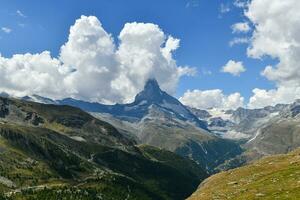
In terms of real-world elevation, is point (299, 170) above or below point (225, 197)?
above

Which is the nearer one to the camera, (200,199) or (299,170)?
(299,170)

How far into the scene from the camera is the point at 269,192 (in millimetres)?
57812

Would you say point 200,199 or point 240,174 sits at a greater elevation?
point 240,174

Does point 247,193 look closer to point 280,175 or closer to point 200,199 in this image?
point 280,175

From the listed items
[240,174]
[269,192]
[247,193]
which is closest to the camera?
[269,192]

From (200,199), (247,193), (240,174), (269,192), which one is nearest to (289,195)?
(269,192)

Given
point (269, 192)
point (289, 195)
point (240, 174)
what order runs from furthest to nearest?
point (240, 174) → point (269, 192) → point (289, 195)

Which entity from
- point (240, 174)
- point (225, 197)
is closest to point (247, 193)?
point (225, 197)

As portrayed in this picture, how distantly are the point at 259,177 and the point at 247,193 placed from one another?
14074 millimetres

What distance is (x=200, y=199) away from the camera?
7325 cm

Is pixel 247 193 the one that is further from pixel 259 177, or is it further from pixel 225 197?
pixel 259 177

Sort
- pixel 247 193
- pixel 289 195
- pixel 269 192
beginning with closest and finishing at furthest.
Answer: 1. pixel 289 195
2. pixel 269 192
3. pixel 247 193

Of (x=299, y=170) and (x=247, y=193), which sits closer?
(x=247, y=193)

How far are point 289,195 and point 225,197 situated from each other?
1441 centimetres
